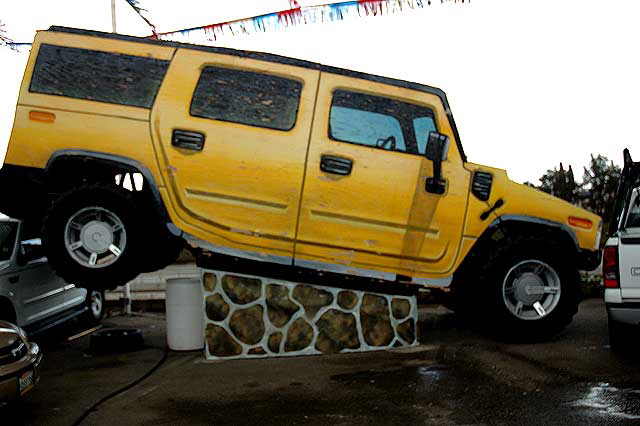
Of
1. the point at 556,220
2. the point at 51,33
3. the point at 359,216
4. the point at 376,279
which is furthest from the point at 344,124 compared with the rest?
the point at 51,33

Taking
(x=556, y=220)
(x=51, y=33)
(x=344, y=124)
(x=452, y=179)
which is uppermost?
(x=51, y=33)

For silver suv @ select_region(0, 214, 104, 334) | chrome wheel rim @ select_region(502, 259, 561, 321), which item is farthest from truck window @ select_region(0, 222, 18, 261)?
chrome wheel rim @ select_region(502, 259, 561, 321)

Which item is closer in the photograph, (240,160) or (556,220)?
(240,160)

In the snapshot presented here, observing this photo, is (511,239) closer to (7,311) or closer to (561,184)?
(7,311)

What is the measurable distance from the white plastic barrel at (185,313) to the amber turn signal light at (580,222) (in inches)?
168

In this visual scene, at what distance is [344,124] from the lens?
676cm

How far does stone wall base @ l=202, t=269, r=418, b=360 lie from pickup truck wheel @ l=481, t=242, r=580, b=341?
3.76 feet

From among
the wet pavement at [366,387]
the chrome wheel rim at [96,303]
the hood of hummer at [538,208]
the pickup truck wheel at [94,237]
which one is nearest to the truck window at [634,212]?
the hood of hummer at [538,208]

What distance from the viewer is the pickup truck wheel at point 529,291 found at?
6.96m

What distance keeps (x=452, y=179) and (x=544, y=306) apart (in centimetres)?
174

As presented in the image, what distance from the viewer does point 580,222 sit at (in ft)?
23.8

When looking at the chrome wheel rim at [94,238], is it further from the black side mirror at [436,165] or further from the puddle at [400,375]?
the black side mirror at [436,165]

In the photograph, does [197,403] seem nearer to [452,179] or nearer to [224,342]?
[224,342]

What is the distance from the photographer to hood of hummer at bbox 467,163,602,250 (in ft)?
23.4
